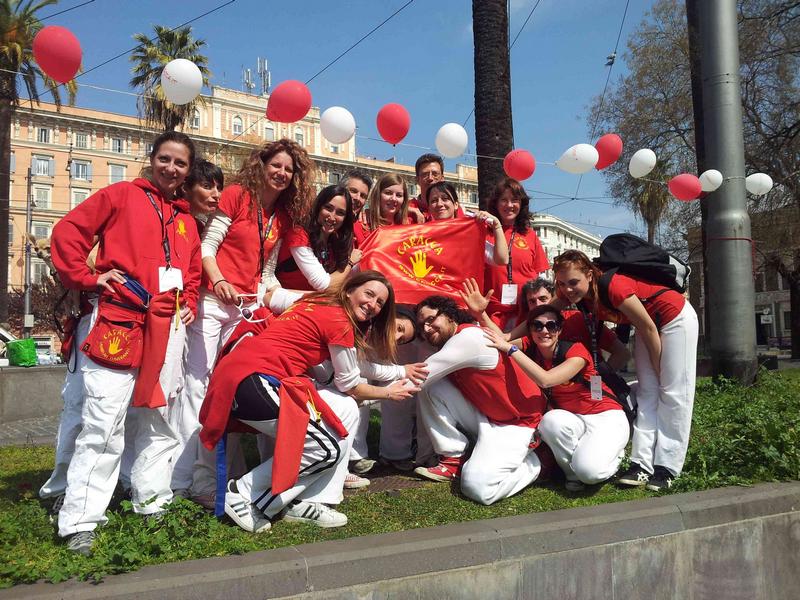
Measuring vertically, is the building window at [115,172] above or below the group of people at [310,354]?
above

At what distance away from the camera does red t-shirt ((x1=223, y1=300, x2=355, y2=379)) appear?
3604 mm

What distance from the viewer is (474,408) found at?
15.1 ft

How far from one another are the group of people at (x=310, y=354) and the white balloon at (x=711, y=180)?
2.65 m

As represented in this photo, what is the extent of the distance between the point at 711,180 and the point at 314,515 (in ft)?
17.9

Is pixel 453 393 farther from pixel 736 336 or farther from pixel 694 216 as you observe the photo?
pixel 694 216

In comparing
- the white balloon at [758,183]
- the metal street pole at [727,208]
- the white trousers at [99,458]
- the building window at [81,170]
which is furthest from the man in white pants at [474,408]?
the building window at [81,170]

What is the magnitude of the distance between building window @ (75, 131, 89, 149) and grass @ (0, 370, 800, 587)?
5401 cm

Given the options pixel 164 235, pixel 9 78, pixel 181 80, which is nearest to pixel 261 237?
pixel 164 235

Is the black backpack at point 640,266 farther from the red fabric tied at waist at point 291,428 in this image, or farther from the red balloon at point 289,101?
the red balloon at point 289,101

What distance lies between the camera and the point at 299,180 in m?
4.47

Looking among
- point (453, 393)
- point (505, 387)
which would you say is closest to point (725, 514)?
point (505, 387)

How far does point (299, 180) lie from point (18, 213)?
179ft

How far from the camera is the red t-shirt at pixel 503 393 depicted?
4.46 meters

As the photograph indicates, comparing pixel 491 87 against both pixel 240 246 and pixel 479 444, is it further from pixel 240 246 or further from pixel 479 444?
pixel 479 444
